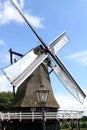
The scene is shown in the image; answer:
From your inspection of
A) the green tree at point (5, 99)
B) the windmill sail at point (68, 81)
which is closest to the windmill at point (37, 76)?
the windmill sail at point (68, 81)

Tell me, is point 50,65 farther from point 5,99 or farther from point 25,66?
point 5,99

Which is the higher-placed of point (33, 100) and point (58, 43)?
point (58, 43)

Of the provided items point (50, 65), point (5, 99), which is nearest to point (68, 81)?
point (50, 65)

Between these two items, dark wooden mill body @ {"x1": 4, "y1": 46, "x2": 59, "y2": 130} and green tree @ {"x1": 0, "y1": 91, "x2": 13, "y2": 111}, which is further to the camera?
green tree @ {"x1": 0, "y1": 91, "x2": 13, "y2": 111}

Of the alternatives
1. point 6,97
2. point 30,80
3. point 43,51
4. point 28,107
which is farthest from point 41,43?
point 6,97

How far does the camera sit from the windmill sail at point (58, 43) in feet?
112

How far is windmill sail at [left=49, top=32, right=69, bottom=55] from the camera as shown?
34.1m

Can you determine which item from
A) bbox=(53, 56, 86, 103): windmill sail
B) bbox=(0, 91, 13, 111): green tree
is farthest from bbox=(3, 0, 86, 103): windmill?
bbox=(0, 91, 13, 111): green tree

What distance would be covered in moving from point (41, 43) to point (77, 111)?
7099 millimetres

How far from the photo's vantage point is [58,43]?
116ft

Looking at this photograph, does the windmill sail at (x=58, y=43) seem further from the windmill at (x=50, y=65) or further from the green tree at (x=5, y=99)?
the green tree at (x=5, y=99)

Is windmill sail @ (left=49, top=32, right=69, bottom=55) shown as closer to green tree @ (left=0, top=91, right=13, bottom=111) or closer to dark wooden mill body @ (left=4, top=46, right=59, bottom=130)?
dark wooden mill body @ (left=4, top=46, right=59, bottom=130)

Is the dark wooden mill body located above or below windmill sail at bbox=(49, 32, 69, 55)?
below

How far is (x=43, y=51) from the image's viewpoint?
32.9m
